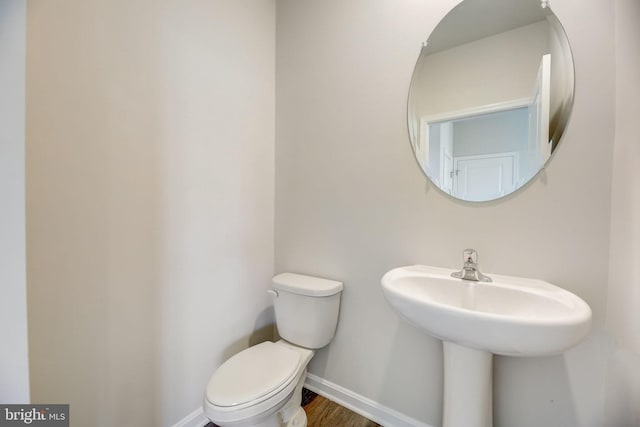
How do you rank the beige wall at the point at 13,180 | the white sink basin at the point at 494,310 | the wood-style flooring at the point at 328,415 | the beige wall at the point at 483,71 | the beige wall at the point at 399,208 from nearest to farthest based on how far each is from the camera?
the white sink basin at the point at 494,310, the beige wall at the point at 13,180, the beige wall at the point at 399,208, the beige wall at the point at 483,71, the wood-style flooring at the point at 328,415

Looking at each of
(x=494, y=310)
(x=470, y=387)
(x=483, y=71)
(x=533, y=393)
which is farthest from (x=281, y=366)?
(x=483, y=71)

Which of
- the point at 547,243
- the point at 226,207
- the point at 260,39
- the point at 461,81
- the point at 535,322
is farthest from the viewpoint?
the point at 260,39

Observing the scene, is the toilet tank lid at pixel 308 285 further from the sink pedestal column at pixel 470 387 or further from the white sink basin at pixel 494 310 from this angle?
the sink pedestal column at pixel 470 387

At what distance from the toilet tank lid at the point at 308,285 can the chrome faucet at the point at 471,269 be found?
0.59 metres

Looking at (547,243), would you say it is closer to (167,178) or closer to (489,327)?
(489,327)

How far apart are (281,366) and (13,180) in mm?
1151

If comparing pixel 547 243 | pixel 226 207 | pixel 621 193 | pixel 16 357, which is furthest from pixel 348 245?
pixel 16 357

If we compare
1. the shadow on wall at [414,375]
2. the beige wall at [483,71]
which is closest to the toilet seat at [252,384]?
the shadow on wall at [414,375]

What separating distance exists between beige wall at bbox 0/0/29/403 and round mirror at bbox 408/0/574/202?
141 cm

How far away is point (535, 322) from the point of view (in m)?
0.65

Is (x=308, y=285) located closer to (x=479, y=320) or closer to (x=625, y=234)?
(x=479, y=320)

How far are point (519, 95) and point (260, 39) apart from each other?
4.64 feet

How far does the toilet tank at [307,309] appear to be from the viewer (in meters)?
1.35

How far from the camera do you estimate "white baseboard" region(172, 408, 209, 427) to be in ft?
3.99
